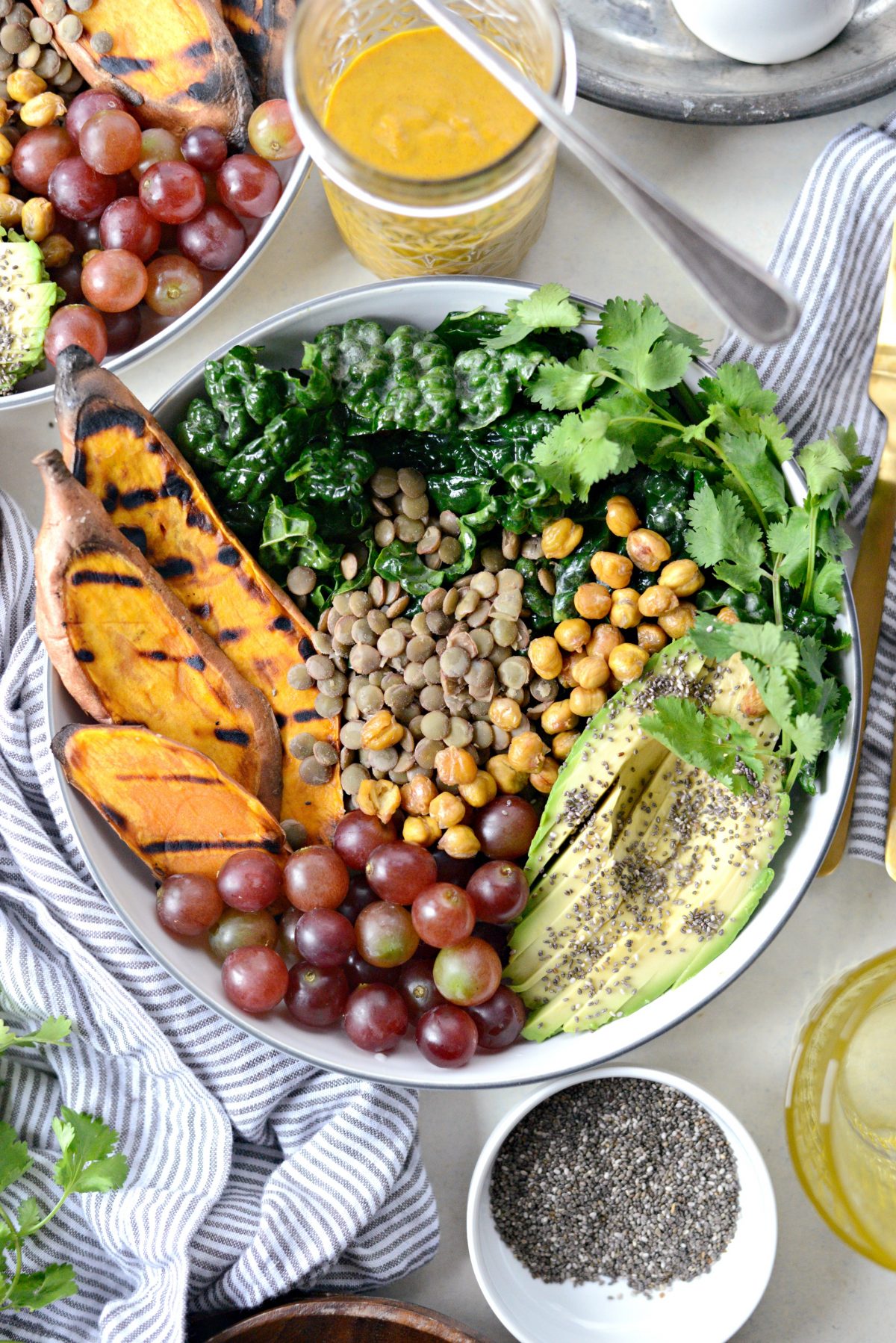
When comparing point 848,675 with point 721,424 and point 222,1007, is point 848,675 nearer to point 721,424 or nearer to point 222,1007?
point 721,424

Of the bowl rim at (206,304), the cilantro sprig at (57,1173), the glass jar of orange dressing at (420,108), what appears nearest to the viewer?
the glass jar of orange dressing at (420,108)

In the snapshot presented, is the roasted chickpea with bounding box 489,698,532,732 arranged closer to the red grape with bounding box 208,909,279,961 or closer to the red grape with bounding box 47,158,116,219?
the red grape with bounding box 208,909,279,961

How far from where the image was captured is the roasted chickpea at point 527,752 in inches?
53.7

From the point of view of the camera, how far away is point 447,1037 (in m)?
1.30

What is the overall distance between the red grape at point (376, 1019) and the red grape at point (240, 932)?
123mm

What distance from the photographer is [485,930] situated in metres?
1.42

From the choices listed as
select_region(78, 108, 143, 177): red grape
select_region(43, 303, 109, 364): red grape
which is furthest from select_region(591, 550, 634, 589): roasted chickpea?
select_region(78, 108, 143, 177): red grape

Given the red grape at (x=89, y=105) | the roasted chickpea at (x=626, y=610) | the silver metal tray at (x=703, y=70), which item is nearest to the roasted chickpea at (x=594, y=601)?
the roasted chickpea at (x=626, y=610)

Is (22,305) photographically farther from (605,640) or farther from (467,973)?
(467,973)

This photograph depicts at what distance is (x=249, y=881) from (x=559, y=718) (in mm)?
391

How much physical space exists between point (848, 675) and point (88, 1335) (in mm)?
1176

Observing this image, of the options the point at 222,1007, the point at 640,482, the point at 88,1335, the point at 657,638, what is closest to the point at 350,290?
the point at 640,482

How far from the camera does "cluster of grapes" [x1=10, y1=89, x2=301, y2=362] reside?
4.78 feet

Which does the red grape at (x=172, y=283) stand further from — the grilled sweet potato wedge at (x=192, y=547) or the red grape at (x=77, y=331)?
the grilled sweet potato wedge at (x=192, y=547)
